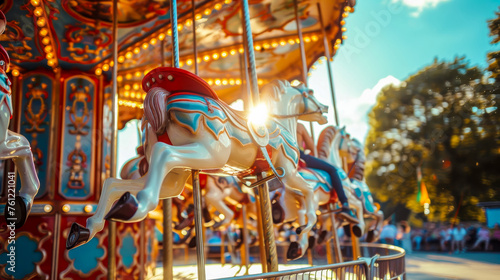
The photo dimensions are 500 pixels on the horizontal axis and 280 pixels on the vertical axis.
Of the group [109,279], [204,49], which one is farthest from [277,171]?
[204,49]

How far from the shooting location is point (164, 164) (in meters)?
2.37

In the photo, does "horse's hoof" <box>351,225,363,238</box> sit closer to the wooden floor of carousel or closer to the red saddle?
the wooden floor of carousel

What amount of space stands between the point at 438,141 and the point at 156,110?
53.9 ft

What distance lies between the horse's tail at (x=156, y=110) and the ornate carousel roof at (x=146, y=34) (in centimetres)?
288

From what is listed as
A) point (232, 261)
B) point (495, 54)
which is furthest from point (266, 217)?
point (495, 54)

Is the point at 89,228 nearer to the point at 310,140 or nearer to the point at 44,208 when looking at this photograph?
the point at 44,208

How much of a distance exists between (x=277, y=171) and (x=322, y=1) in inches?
146

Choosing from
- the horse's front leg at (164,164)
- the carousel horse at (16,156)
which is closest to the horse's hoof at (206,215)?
the horse's front leg at (164,164)

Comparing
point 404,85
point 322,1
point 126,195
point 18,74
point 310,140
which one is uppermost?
point 404,85

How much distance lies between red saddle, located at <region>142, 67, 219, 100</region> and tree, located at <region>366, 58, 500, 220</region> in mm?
12318

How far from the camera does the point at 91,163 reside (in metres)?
5.76

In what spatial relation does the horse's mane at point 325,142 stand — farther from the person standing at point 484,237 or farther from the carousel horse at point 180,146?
the person standing at point 484,237

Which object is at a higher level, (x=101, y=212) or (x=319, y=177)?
(x=319, y=177)

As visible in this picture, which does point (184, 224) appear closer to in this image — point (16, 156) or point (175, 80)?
point (16, 156)
